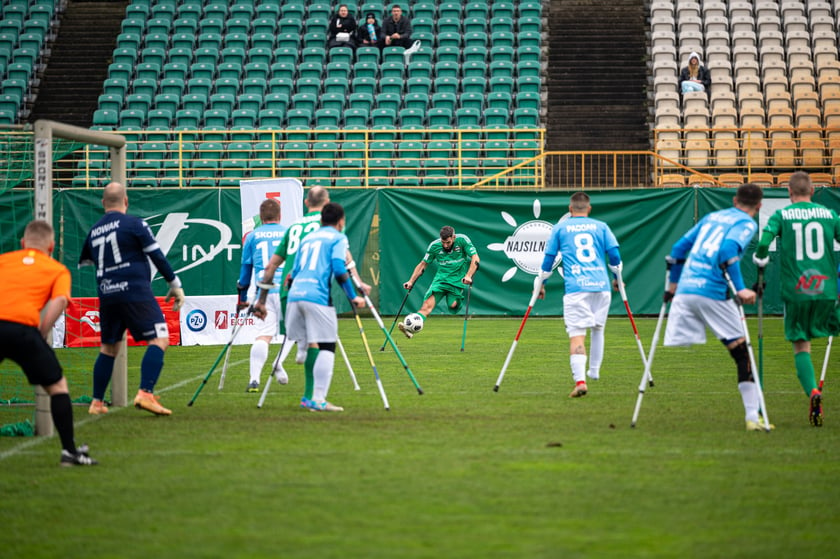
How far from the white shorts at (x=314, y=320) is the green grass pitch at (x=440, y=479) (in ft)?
2.43

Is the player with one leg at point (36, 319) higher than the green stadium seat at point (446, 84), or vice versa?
the green stadium seat at point (446, 84)

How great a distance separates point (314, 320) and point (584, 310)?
3132 mm

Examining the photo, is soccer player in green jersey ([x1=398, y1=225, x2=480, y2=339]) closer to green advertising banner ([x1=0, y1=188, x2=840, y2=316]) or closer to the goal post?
green advertising banner ([x1=0, y1=188, x2=840, y2=316])

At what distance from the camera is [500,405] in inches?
417

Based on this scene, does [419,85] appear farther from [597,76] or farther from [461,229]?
[461,229]

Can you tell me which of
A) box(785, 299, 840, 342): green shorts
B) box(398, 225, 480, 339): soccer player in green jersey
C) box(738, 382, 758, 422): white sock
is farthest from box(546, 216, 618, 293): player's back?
box(398, 225, 480, 339): soccer player in green jersey

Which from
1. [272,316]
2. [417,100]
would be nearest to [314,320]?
[272,316]

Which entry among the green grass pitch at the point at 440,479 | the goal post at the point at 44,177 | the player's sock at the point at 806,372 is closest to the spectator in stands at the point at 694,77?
the green grass pitch at the point at 440,479

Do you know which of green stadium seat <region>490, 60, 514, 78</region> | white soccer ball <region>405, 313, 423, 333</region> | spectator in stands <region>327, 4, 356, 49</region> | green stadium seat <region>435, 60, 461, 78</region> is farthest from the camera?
spectator in stands <region>327, 4, 356, 49</region>

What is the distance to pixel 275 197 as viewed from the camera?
53.1 feet

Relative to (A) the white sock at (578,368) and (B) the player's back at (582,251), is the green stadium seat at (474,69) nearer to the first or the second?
(B) the player's back at (582,251)

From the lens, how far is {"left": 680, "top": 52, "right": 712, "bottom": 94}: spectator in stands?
2731 centimetres

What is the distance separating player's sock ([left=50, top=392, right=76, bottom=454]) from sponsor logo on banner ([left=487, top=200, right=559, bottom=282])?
17048 mm

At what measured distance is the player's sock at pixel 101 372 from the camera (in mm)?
10031
